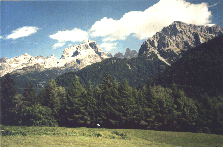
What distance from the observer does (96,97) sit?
51.6 metres

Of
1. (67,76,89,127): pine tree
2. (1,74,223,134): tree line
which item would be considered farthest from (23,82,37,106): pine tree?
(67,76,89,127): pine tree

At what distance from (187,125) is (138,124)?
14.0 m

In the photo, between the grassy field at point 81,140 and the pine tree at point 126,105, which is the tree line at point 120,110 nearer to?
the pine tree at point 126,105

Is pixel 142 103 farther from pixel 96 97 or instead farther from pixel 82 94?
pixel 82 94

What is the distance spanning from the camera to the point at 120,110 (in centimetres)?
4688

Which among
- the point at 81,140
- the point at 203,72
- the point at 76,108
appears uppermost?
the point at 203,72

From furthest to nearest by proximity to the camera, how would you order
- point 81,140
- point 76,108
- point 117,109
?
point 76,108 < point 117,109 < point 81,140

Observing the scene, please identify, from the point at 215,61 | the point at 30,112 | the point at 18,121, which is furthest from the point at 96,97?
the point at 215,61

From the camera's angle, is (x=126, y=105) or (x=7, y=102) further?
(x=7, y=102)

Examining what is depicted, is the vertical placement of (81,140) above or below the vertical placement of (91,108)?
below

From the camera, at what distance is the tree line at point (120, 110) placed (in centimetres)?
4191

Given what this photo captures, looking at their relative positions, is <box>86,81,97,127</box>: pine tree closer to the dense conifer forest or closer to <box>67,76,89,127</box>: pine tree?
the dense conifer forest

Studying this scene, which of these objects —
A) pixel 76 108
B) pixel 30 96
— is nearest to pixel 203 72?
pixel 76 108

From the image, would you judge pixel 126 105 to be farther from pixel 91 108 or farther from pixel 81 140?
pixel 81 140
